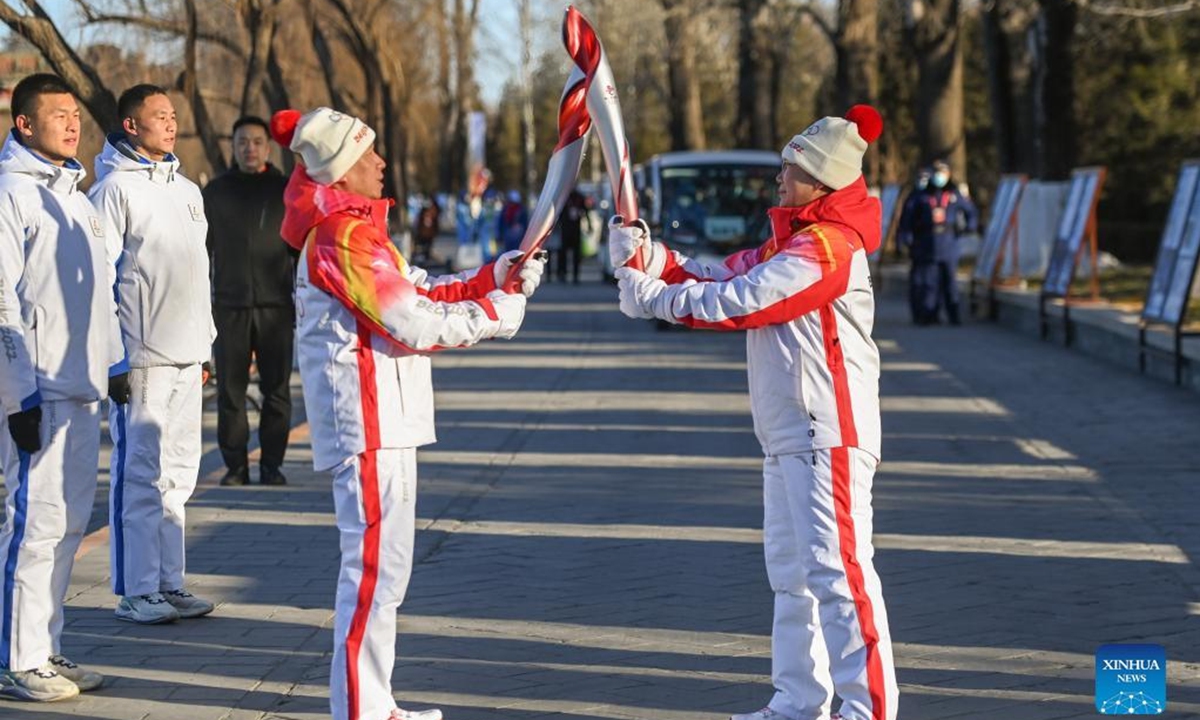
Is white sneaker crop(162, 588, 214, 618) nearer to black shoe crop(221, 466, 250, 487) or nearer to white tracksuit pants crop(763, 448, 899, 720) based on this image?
white tracksuit pants crop(763, 448, 899, 720)

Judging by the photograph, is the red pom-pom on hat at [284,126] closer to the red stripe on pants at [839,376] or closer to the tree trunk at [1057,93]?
the red stripe on pants at [839,376]

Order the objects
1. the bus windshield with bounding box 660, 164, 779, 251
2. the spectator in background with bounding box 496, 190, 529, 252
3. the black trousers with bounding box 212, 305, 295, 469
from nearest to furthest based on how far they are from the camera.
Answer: the black trousers with bounding box 212, 305, 295, 469
the bus windshield with bounding box 660, 164, 779, 251
the spectator in background with bounding box 496, 190, 529, 252

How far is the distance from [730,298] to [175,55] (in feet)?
59.0

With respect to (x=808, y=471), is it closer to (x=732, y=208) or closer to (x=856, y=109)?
(x=856, y=109)

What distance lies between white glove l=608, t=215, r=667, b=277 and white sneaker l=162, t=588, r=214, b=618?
268cm

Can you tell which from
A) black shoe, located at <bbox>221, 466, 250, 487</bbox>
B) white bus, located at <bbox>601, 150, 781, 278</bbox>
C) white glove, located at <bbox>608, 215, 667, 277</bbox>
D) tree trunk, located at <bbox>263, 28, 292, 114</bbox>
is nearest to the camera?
white glove, located at <bbox>608, 215, 667, 277</bbox>

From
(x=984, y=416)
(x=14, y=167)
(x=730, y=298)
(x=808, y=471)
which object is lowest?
(x=984, y=416)

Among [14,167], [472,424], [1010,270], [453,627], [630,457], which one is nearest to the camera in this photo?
[14,167]

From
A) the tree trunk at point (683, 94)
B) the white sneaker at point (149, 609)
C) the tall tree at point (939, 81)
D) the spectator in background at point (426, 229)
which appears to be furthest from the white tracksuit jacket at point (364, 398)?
the tree trunk at point (683, 94)

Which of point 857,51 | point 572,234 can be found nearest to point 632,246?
point 572,234

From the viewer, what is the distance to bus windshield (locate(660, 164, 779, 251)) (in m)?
28.4

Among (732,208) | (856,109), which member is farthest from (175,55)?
(856,109)

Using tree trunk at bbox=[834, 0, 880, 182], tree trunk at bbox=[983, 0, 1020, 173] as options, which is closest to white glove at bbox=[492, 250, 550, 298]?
tree trunk at bbox=[983, 0, 1020, 173]

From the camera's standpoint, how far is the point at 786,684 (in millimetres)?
6227
